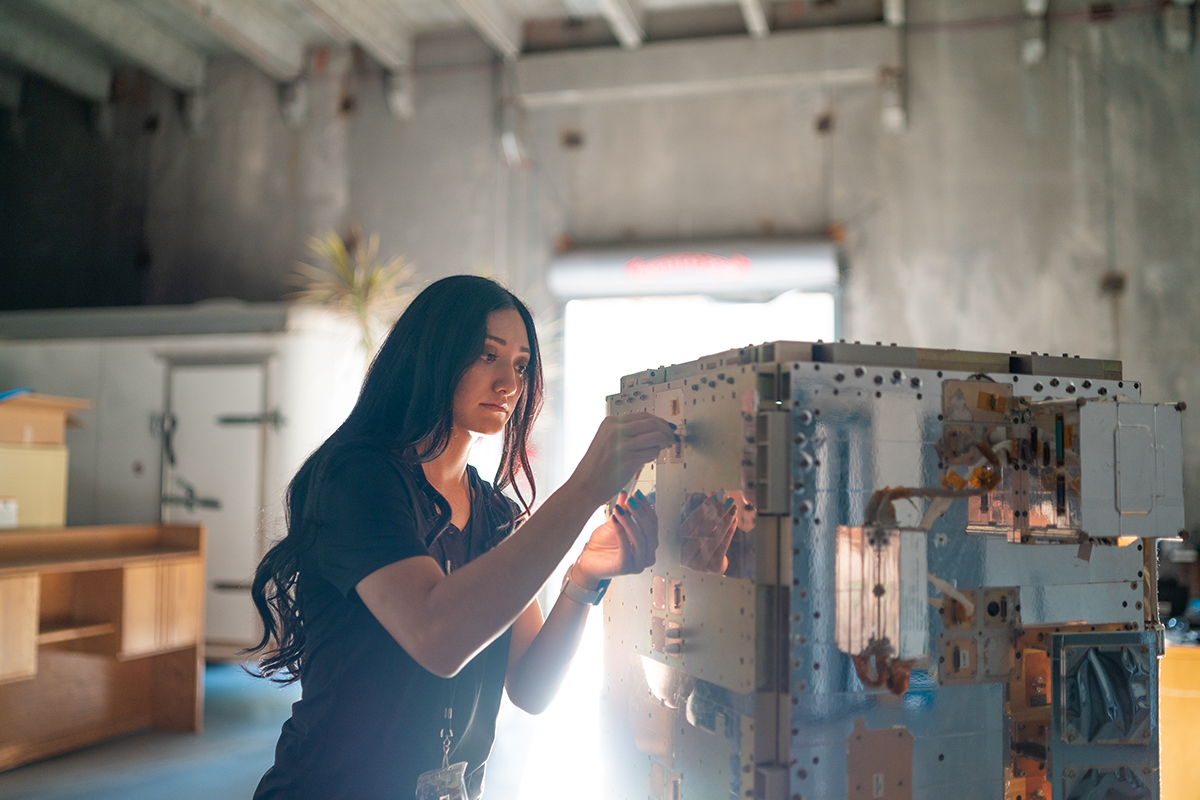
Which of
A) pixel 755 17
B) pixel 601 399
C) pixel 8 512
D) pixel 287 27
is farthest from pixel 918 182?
pixel 8 512

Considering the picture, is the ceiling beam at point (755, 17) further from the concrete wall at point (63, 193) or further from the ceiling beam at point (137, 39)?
the concrete wall at point (63, 193)

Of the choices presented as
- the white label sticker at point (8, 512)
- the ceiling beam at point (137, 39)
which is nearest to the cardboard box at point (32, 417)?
the white label sticker at point (8, 512)

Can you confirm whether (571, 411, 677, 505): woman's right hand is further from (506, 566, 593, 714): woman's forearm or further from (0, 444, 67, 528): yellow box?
(0, 444, 67, 528): yellow box

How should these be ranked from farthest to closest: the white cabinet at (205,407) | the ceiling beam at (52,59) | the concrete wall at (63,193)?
1. the concrete wall at (63,193)
2. the ceiling beam at (52,59)
3. the white cabinet at (205,407)

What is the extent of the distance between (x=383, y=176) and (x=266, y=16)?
4.75 ft

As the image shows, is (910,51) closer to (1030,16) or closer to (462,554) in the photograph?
(1030,16)

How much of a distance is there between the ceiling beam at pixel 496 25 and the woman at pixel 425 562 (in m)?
4.94

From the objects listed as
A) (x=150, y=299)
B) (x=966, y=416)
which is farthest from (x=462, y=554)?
(x=150, y=299)

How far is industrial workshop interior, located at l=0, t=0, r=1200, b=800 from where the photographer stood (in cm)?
133

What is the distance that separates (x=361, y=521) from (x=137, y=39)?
23.3 feet

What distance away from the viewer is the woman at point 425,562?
1.26m

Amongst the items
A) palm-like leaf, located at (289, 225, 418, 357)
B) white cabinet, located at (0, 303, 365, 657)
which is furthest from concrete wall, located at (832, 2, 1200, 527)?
white cabinet, located at (0, 303, 365, 657)

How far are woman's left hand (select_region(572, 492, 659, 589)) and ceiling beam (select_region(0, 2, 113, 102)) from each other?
7149mm

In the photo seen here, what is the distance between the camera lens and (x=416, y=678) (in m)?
1.38
